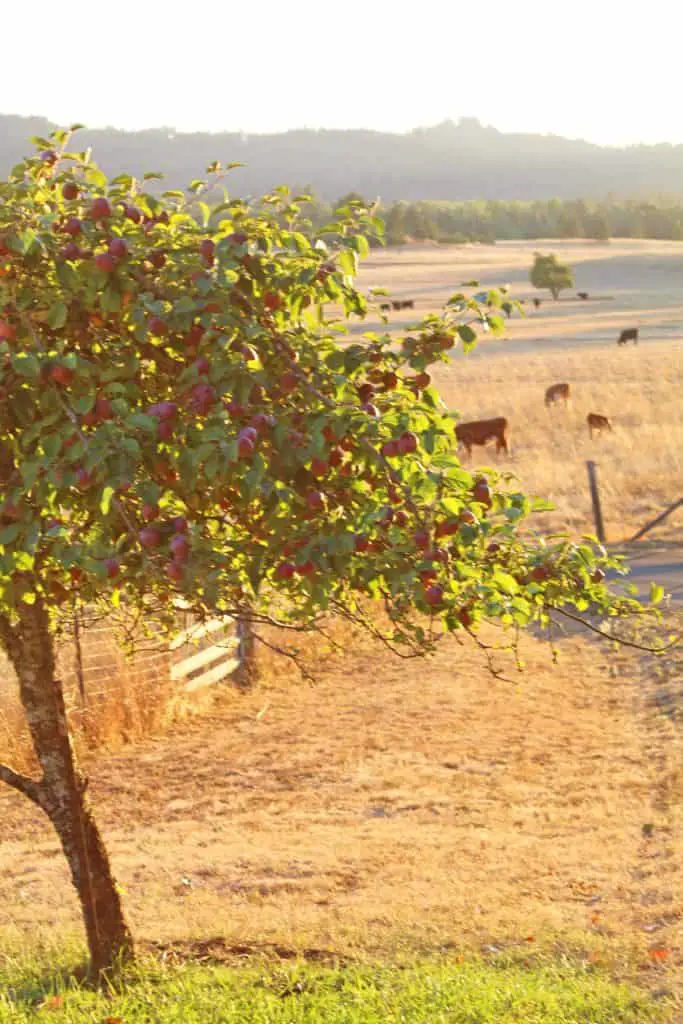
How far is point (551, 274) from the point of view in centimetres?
9156

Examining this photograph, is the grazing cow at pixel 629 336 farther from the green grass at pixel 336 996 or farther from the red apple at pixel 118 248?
the red apple at pixel 118 248

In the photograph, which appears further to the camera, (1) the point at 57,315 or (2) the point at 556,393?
(2) the point at 556,393

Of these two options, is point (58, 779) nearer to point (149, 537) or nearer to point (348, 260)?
point (149, 537)

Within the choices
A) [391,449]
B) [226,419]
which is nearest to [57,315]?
[226,419]

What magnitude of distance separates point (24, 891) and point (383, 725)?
15.3 ft

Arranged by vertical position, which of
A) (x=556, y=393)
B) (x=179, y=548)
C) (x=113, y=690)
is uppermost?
(x=179, y=548)

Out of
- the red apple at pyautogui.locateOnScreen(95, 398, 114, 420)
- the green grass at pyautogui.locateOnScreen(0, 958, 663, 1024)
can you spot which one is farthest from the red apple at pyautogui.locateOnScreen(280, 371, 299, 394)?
the green grass at pyautogui.locateOnScreen(0, 958, 663, 1024)

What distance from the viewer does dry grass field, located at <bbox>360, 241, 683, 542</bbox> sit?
2595cm

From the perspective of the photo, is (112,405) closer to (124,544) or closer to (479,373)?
(124,544)

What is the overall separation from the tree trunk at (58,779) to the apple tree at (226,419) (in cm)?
146

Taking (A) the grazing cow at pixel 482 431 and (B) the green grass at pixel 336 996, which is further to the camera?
(A) the grazing cow at pixel 482 431

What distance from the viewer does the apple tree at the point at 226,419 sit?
4.77m

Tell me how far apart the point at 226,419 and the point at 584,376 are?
156 ft

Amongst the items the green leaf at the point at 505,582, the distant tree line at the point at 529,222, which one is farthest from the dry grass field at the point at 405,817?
the distant tree line at the point at 529,222
